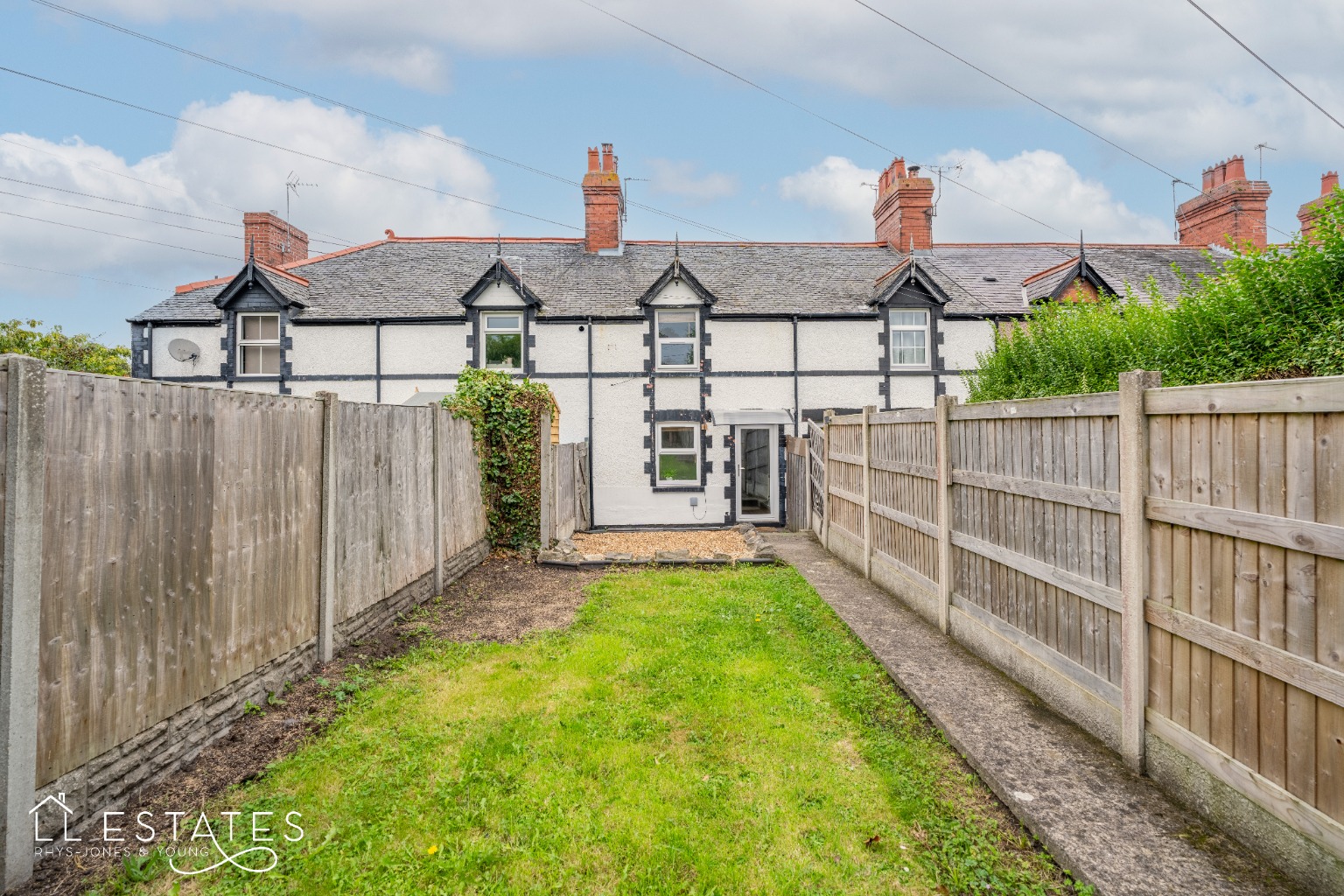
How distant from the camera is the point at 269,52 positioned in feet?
37.9

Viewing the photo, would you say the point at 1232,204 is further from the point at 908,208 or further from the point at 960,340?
the point at 960,340

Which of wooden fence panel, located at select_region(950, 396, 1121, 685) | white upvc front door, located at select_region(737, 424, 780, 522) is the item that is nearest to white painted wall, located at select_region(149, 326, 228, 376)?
white upvc front door, located at select_region(737, 424, 780, 522)

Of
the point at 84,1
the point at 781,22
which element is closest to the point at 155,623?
the point at 781,22

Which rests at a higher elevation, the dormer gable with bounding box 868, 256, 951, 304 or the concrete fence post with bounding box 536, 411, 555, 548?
the dormer gable with bounding box 868, 256, 951, 304

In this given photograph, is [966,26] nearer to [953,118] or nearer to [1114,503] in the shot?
[953,118]

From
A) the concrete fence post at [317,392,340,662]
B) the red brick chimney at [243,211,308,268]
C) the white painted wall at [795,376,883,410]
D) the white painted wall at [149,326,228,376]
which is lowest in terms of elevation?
the concrete fence post at [317,392,340,662]

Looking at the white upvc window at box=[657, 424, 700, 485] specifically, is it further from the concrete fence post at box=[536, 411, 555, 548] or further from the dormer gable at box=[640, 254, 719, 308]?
the concrete fence post at box=[536, 411, 555, 548]

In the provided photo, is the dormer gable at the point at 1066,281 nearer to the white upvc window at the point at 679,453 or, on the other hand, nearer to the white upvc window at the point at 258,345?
the white upvc window at the point at 679,453

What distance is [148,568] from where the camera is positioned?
10.1 ft

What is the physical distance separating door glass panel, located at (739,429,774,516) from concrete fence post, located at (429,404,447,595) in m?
9.96

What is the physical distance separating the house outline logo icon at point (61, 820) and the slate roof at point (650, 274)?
1375 centimetres

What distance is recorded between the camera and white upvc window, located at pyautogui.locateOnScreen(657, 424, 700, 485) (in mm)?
15812

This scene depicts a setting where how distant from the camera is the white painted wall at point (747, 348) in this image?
15.9m

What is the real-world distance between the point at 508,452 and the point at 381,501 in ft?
12.3
